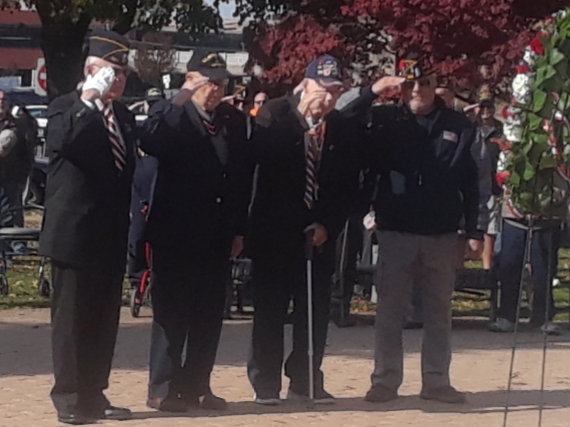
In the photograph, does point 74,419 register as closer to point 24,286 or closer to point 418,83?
point 418,83

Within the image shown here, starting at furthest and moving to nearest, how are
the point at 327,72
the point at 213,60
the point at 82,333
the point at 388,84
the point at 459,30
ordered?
the point at 459,30, the point at 388,84, the point at 327,72, the point at 213,60, the point at 82,333

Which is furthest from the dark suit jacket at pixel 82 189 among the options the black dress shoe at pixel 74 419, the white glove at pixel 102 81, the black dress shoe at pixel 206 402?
the black dress shoe at pixel 206 402

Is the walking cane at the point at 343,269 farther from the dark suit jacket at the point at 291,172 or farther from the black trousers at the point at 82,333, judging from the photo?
the black trousers at the point at 82,333

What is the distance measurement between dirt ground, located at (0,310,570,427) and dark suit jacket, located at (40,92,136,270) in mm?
1044

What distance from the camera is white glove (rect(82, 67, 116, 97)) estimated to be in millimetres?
8047

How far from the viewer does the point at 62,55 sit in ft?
96.1

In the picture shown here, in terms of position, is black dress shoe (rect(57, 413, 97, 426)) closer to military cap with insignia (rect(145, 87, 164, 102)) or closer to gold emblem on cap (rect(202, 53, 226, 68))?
gold emblem on cap (rect(202, 53, 226, 68))

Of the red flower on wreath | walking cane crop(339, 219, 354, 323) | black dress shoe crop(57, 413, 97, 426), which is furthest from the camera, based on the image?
walking cane crop(339, 219, 354, 323)

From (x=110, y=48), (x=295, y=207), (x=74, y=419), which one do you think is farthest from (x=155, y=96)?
(x=74, y=419)

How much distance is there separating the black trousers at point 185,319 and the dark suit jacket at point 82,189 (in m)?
0.44

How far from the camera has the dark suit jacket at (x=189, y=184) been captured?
8.41 metres

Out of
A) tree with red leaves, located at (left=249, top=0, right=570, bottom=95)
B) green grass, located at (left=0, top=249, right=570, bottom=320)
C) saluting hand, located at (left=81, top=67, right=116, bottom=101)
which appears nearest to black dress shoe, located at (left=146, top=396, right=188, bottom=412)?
saluting hand, located at (left=81, top=67, right=116, bottom=101)

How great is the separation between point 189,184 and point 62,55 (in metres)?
21.5

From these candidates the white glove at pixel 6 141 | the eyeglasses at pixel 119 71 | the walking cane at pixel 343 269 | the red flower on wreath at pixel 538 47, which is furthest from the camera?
the white glove at pixel 6 141
